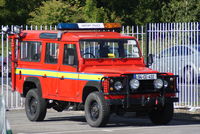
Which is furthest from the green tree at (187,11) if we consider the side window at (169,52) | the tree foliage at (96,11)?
the side window at (169,52)

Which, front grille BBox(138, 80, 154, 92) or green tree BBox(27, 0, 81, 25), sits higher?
green tree BBox(27, 0, 81, 25)

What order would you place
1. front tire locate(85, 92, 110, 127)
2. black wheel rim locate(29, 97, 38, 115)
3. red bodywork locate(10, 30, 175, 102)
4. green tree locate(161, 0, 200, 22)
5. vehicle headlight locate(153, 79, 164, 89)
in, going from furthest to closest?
green tree locate(161, 0, 200, 22)
black wheel rim locate(29, 97, 38, 115)
red bodywork locate(10, 30, 175, 102)
vehicle headlight locate(153, 79, 164, 89)
front tire locate(85, 92, 110, 127)

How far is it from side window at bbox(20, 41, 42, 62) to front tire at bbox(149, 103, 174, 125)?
10.2 feet

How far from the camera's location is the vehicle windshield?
629 inches

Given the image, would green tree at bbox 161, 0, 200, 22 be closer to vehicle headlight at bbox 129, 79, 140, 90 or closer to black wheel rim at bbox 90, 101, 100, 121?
black wheel rim at bbox 90, 101, 100, 121

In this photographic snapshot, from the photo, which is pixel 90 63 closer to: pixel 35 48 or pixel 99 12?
pixel 35 48

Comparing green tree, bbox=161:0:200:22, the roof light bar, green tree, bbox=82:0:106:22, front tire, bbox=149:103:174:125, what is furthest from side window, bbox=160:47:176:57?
green tree, bbox=82:0:106:22

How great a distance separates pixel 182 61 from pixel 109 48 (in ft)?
12.4

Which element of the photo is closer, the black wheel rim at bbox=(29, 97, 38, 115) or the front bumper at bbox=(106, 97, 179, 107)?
the front bumper at bbox=(106, 97, 179, 107)

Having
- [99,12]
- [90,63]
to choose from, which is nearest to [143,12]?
[99,12]

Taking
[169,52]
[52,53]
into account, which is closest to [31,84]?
[52,53]

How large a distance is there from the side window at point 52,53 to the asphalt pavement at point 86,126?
147cm

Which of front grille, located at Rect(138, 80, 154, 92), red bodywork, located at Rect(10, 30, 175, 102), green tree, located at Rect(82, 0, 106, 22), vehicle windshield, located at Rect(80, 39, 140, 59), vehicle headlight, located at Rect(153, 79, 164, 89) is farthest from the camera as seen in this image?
green tree, located at Rect(82, 0, 106, 22)

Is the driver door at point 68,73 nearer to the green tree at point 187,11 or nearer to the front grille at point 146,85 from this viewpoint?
the front grille at point 146,85
